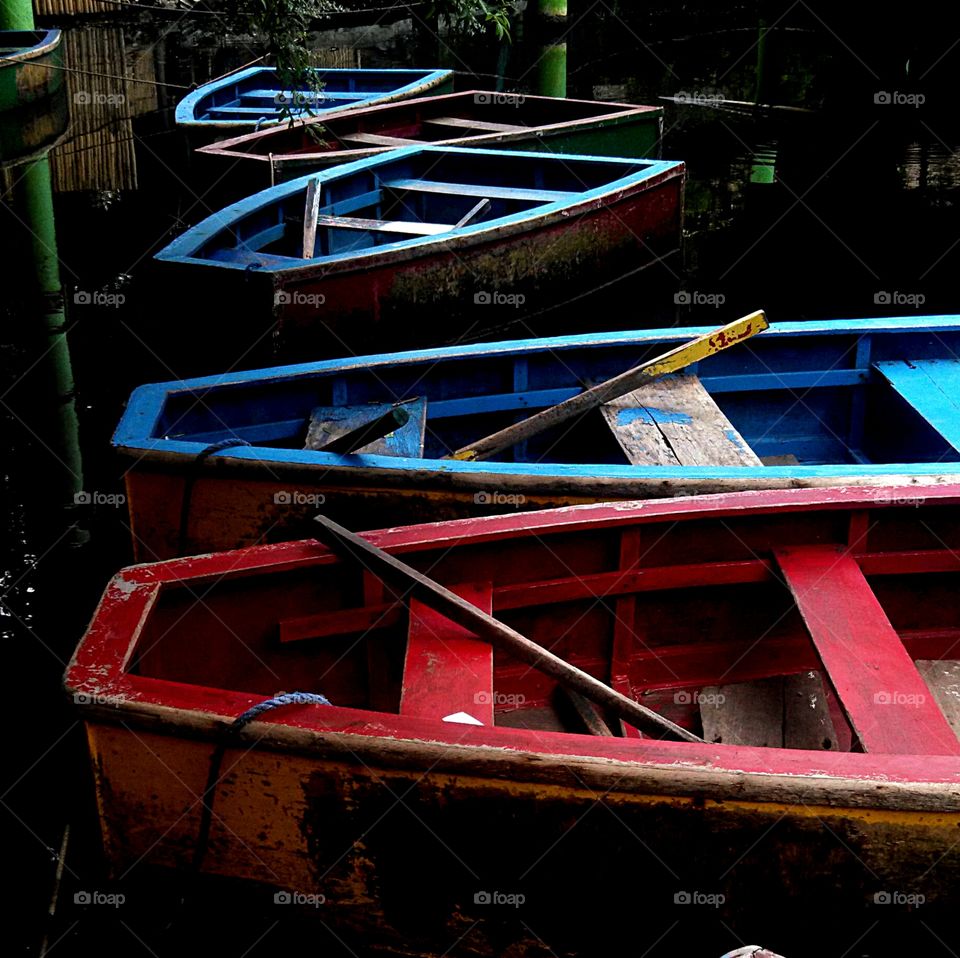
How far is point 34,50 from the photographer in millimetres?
12703

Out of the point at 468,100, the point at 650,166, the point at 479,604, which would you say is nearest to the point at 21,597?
the point at 479,604

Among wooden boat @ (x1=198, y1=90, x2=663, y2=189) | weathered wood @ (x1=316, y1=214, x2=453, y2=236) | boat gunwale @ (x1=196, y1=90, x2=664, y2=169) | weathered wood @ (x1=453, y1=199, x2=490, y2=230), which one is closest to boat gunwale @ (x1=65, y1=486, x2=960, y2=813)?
weathered wood @ (x1=316, y1=214, x2=453, y2=236)

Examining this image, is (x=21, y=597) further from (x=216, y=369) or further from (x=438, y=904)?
(x=438, y=904)

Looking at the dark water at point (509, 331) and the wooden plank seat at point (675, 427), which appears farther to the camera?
the wooden plank seat at point (675, 427)

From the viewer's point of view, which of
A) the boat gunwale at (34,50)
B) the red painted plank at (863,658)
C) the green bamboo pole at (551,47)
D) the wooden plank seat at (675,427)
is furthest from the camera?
the green bamboo pole at (551,47)

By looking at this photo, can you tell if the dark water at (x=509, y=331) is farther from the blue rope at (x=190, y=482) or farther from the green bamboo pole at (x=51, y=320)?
the blue rope at (x=190, y=482)

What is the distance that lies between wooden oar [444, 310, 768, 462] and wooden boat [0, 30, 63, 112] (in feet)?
31.9

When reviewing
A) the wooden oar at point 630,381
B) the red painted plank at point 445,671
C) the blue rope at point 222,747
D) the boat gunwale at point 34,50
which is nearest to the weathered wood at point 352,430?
the wooden oar at point 630,381

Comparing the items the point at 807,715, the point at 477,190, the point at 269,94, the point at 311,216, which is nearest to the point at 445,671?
the point at 807,715

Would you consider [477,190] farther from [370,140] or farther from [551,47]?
[551,47]

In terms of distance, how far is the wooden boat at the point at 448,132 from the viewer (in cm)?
846

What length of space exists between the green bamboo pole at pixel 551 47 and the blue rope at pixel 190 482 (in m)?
10.9

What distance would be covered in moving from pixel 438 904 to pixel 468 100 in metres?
9.50

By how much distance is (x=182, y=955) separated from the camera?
336 centimetres
